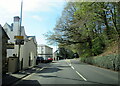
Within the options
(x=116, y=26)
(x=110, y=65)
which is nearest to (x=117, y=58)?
(x=110, y=65)

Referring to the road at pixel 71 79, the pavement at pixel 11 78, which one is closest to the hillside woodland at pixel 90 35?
the road at pixel 71 79

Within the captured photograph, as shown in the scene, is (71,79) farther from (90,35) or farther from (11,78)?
(90,35)

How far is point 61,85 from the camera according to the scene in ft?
33.7

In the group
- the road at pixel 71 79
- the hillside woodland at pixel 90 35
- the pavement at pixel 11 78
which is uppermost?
the hillside woodland at pixel 90 35

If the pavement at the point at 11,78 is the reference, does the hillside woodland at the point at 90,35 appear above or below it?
above

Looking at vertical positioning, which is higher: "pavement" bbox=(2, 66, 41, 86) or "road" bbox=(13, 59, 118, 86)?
"pavement" bbox=(2, 66, 41, 86)

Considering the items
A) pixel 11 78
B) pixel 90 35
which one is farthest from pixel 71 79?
pixel 90 35

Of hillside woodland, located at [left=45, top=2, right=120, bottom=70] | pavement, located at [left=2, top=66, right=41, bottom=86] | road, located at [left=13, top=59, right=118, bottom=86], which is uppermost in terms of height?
hillside woodland, located at [left=45, top=2, right=120, bottom=70]

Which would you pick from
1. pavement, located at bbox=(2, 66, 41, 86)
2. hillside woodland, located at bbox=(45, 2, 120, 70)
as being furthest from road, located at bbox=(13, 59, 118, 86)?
hillside woodland, located at bbox=(45, 2, 120, 70)

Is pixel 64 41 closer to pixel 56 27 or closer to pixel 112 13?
pixel 56 27

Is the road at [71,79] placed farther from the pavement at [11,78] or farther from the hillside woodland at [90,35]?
the hillside woodland at [90,35]

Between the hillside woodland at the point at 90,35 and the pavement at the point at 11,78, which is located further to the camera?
the hillside woodland at the point at 90,35

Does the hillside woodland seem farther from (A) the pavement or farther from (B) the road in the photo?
(A) the pavement

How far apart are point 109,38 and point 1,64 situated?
23116 mm
